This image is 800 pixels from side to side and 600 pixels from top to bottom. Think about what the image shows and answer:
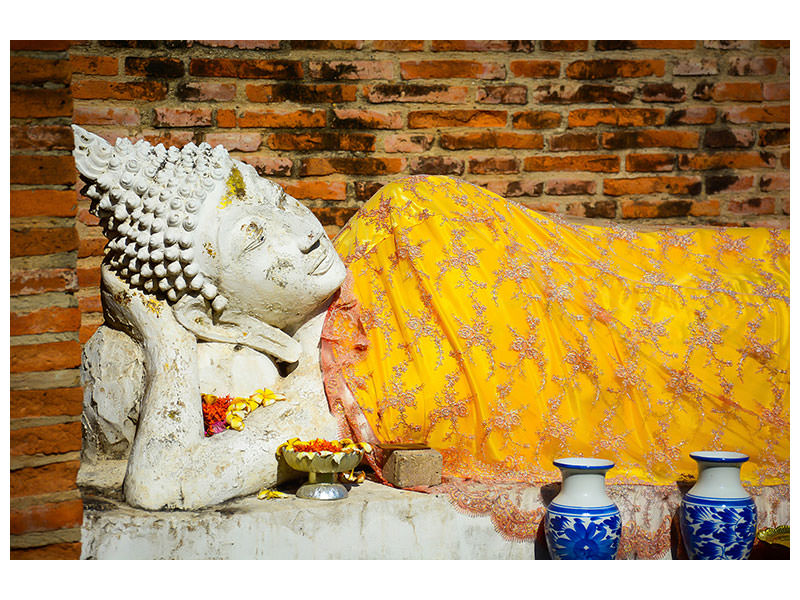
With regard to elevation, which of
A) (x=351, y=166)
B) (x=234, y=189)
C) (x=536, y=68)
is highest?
(x=536, y=68)

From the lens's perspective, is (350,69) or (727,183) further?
(727,183)

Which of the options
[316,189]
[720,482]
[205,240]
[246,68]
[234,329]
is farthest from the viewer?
[316,189]

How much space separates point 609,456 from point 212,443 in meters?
1.14

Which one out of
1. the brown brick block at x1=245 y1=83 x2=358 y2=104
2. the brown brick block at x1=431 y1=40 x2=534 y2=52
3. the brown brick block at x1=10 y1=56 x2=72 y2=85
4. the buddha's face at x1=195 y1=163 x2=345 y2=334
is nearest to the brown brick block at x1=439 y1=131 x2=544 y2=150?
the brown brick block at x1=431 y1=40 x2=534 y2=52

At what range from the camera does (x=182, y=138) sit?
12.1 feet

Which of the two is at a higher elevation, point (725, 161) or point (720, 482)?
point (725, 161)

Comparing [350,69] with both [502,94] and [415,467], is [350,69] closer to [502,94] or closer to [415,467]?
[502,94]

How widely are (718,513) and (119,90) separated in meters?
2.69

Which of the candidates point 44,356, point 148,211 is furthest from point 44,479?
point 148,211

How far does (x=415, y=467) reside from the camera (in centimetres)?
251

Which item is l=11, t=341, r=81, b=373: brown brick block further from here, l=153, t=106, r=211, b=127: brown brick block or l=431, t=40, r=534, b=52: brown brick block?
l=431, t=40, r=534, b=52: brown brick block

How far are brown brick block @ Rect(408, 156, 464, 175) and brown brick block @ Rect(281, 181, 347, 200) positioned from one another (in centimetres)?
30

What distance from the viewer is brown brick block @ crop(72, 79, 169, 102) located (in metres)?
3.57

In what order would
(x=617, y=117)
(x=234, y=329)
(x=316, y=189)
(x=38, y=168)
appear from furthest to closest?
(x=617, y=117) → (x=316, y=189) → (x=234, y=329) → (x=38, y=168)
